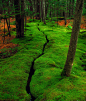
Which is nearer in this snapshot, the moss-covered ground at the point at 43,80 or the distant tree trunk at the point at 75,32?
the distant tree trunk at the point at 75,32

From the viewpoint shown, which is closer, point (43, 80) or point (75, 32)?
point (75, 32)

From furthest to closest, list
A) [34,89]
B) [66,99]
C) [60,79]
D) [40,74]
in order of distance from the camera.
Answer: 1. [40,74]
2. [60,79]
3. [34,89]
4. [66,99]

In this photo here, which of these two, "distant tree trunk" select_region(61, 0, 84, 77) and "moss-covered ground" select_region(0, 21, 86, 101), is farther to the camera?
"moss-covered ground" select_region(0, 21, 86, 101)

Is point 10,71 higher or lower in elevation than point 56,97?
higher

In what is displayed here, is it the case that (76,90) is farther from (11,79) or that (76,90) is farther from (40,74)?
(11,79)

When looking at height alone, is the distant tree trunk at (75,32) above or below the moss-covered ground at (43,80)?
above

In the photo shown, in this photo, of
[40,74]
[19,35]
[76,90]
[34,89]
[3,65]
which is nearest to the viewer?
[76,90]

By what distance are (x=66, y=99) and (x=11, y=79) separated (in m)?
2.65

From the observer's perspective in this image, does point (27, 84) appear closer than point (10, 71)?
Yes

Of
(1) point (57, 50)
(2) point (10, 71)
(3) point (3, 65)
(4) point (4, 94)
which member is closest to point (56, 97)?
(4) point (4, 94)

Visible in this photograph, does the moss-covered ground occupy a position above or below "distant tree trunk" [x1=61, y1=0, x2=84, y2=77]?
below

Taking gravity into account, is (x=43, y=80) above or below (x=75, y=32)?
below

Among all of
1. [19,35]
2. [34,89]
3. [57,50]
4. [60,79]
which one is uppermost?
[19,35]

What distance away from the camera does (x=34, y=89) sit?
13.5 feet
